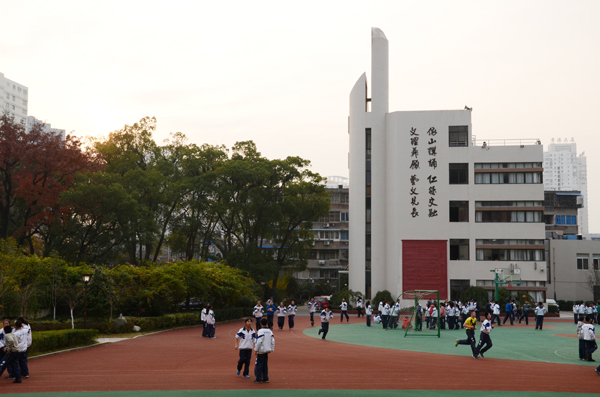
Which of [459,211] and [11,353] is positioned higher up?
[459,211]

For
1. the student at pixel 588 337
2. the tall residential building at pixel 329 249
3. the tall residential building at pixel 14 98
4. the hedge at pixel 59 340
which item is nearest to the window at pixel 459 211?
the tall residential building at pixel 329 249

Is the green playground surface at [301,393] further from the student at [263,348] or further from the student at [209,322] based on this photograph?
the student at [209,322]

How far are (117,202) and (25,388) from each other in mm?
30523

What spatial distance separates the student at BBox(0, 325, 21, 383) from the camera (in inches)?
502

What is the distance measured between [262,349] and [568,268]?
5978cm

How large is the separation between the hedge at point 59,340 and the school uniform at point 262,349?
8.71 m

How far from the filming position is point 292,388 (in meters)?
12.2

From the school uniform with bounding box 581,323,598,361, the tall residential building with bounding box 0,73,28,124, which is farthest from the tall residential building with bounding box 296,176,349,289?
Result: the tall residential building with bounding box 0,73,28,124

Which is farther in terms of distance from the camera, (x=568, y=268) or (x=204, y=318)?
(x=568, y=268)

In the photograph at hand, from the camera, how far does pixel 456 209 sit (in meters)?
50.7

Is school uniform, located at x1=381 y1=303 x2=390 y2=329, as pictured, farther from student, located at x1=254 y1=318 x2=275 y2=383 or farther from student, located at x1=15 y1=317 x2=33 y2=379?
student, located at x1=15 y1=317 x2=33 y2=379

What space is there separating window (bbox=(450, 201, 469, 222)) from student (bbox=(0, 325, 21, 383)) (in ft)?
140

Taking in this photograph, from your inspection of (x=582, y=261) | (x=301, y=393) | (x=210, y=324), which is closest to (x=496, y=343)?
(x=210, y=324)

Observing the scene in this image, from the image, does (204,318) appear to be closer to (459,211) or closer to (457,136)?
(459,211)
